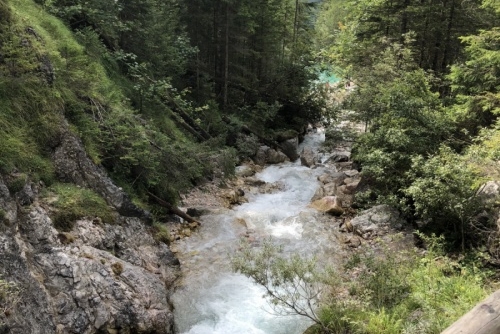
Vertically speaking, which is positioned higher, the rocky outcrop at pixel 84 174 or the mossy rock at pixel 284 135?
the rocky outcrop at pixel 84 174

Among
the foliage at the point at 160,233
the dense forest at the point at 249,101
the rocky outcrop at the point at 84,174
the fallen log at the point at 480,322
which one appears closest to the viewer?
the fallen log at the point at 480,322

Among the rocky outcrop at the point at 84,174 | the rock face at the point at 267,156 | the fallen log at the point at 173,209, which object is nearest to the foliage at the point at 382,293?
the rocky outcrop at the point at 84,174

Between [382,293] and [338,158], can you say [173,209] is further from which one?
[338,158]

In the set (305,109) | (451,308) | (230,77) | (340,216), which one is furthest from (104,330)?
(305,109)

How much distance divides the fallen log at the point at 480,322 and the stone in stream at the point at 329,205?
11.2 meters

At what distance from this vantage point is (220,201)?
15.2 m

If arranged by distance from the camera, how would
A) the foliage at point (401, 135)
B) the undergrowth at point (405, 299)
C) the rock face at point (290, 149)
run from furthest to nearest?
the rock face at point (290, 149)
the foliage at point (401, 135)
the undergrowth at point (405, 299)

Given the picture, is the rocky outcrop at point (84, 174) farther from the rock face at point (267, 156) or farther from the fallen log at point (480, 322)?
the rock face at point (267, 156)

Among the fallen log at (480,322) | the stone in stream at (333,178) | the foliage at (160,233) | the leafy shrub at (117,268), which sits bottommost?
the stone in stream at (333,178)

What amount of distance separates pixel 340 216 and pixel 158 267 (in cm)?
746

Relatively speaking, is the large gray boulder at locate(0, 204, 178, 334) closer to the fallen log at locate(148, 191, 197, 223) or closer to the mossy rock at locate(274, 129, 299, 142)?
the fallen log at locate(148, 191, 197, 223)

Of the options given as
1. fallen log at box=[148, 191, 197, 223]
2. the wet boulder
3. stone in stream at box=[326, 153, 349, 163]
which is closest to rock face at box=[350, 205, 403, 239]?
fallen log at box=[148, 191, 197, 223]

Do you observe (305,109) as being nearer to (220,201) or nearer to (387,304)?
(220,201)

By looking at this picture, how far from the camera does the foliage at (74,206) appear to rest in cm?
819
